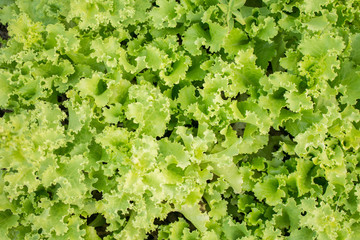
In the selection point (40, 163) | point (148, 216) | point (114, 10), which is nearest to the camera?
point (40, 163)

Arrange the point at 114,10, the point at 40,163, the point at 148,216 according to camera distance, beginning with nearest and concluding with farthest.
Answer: the point at 40,163 < the point at 148,216 < the point at 114,10

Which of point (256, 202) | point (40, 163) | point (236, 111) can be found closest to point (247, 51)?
point (236, 111)

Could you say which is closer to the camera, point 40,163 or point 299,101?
point 40,163

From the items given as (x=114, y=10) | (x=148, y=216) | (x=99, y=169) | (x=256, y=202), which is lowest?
(x=256, y=202)

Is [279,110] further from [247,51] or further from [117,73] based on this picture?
[117,73]

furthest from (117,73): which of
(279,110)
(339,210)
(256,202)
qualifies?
(339,210)

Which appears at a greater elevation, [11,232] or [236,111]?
[236,111]

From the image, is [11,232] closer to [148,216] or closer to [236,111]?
[148,216]
